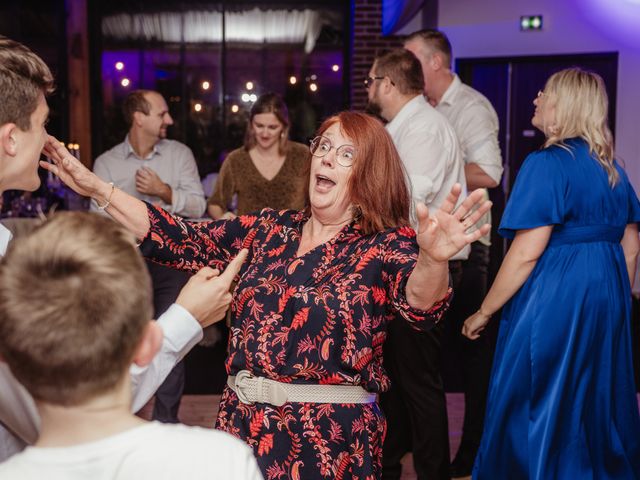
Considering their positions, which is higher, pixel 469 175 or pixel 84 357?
pixel 469 175

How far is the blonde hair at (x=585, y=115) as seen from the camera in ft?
9.27

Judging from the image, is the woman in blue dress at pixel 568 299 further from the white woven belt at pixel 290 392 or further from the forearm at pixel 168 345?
the forearm at pixel 168 345

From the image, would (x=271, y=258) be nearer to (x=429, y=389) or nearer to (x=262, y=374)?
(x=262, y=374)

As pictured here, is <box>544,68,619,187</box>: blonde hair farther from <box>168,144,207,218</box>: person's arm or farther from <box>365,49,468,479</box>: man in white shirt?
<box>168,144,207,218</box>: person's arm

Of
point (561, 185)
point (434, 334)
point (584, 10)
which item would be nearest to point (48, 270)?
point (561, 185)

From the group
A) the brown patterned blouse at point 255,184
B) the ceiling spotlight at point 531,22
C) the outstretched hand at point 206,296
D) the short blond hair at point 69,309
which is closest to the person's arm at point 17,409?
the outstretched hand at point 206,296

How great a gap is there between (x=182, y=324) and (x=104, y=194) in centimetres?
75

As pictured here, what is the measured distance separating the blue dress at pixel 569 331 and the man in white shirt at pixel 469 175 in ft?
2.05

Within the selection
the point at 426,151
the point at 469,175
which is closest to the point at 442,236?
the point at 426,151

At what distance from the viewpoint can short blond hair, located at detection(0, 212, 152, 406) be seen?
37.6 inches

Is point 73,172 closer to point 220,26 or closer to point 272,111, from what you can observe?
point 272,111

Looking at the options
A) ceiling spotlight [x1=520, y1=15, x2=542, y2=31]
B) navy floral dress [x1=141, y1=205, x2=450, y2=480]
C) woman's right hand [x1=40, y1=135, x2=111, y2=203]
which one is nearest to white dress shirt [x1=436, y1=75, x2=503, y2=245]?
navy floral dress [x1=141, y1=205, x2=450, y2=480]

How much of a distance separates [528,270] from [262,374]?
1.32m

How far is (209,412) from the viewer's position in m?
4.44
